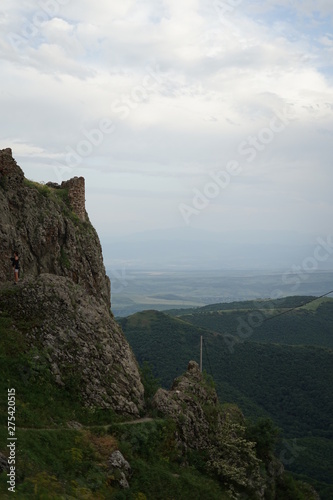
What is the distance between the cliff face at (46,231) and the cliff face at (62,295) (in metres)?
0.06

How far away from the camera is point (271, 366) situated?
330ft

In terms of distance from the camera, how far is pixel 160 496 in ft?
59.6

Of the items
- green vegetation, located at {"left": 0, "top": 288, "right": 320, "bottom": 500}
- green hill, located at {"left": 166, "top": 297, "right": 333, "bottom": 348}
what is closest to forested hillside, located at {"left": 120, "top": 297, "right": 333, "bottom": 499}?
green hill, located at {"left": 166, "top": 297, "right": 333, "bottom": 348}

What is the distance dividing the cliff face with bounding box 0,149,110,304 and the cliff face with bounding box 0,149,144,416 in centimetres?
6

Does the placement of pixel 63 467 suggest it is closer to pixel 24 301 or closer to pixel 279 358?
pixel 24 301

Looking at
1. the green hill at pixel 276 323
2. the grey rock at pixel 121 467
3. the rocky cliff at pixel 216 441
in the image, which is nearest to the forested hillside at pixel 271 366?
the green hill at pixel 276 323

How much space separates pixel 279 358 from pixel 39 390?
92.4 m

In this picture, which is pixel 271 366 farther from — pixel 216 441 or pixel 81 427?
pixel 81 427

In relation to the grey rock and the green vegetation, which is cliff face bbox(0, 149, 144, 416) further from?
the grey rock

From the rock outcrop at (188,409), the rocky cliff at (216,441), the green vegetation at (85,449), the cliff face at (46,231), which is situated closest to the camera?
the green vegetation at (85,449)

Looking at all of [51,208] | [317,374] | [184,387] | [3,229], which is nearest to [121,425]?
[184,387]

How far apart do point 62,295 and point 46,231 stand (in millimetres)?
6829

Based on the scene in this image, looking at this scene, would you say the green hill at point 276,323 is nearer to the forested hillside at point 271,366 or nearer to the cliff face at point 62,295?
the forested hillside at point 271,366

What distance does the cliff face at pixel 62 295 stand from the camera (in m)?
21.3
